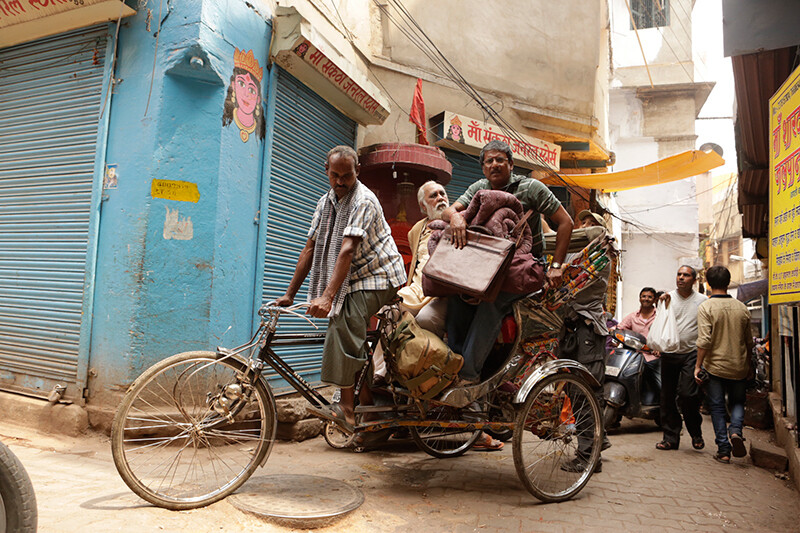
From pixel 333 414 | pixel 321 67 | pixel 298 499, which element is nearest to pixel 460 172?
pixel 321 67

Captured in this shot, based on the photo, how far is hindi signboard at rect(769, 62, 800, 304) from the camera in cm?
309

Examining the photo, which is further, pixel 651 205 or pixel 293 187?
pixel 651 205

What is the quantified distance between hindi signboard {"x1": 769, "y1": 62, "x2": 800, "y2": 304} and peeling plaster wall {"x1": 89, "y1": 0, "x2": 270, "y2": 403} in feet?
13.8

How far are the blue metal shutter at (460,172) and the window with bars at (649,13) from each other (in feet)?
68.0

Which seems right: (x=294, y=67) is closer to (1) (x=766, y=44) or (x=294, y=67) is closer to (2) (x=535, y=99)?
(1) (x=766, y=44)

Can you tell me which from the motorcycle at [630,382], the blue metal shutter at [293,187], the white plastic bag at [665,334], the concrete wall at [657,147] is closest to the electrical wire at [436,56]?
the blue metal shutter at [293,187]

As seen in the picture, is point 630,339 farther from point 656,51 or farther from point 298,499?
point 656,51

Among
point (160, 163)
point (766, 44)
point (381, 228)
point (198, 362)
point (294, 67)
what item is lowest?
point (198, 362)

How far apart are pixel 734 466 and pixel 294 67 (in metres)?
5.85

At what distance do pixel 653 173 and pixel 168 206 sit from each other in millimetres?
10157

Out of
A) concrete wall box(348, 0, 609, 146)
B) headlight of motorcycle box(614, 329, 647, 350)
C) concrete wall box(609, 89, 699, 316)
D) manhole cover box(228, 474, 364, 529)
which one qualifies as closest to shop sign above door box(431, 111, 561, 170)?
concrete wall box(348, 0, 609, 146)

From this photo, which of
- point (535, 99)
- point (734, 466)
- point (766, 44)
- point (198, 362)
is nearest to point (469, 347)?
point (198, 362)

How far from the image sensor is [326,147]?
6469 millimetres

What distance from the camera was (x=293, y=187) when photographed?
5.78 m
